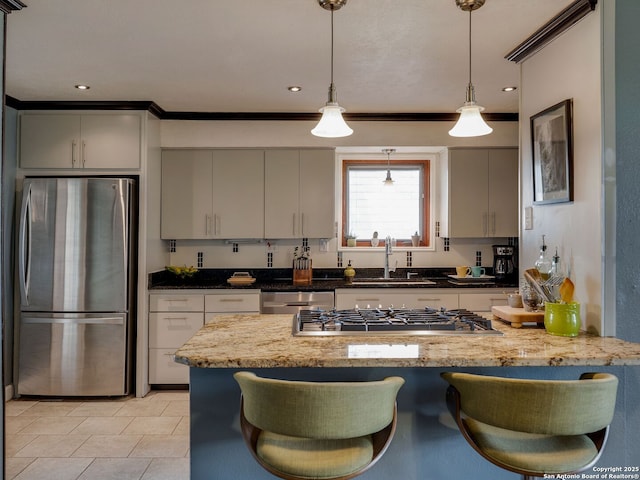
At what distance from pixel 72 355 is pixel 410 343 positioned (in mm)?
3021

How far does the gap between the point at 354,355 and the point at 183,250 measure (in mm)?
3258

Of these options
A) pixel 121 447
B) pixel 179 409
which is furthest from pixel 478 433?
pixel 179 409

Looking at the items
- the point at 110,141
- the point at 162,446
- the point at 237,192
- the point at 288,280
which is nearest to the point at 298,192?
the point at 237,192

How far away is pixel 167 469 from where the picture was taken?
8.54 ft

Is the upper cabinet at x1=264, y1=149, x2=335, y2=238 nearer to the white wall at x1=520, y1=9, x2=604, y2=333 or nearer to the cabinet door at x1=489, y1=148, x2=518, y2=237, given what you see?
the cabinet door at x1=489, y1=148, x2=518, y2=237

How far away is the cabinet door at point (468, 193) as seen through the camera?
432 cm

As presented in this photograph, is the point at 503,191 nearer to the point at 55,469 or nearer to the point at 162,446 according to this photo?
the point at 162,446

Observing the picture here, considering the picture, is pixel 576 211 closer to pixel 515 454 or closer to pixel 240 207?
pixel 515 454

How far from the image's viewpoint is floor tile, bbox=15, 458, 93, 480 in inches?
100

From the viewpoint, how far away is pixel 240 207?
4.29m

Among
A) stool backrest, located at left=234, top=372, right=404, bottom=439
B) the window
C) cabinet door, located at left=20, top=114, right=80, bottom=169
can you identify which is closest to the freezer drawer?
cabinet door, located at left=20, top=114, right=80, bottom=169

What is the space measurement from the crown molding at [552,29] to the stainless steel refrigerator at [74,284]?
2.99m

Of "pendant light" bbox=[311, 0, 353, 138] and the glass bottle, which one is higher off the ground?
"pendant light" bbox=[311, 0, 353, 138]

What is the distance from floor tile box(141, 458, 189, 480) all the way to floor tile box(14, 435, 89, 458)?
1.99 feet
